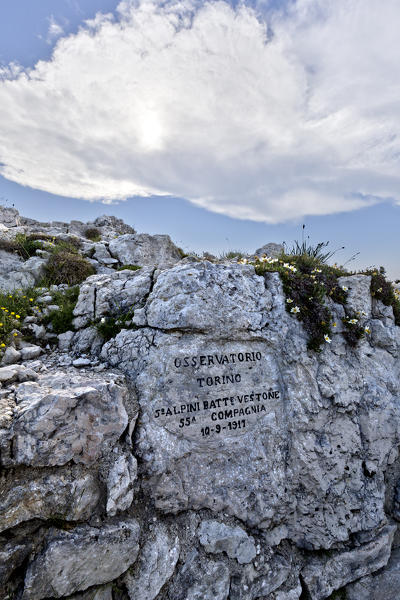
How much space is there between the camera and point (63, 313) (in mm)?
6062

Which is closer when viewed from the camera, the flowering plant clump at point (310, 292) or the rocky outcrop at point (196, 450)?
the rocky outcrop at point (196, 450)

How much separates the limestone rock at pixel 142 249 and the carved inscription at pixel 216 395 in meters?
4.91

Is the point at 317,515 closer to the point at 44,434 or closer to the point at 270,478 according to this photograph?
the point at 270,478

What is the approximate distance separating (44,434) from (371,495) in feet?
18.2

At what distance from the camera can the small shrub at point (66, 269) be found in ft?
25.6

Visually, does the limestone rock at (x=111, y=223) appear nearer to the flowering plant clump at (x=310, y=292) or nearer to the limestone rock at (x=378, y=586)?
the flowering plant clump at (x=310, y=292)

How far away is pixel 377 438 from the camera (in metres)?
5.86

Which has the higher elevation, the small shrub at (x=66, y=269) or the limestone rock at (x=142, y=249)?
the limestone rock at (x=142, y=249)

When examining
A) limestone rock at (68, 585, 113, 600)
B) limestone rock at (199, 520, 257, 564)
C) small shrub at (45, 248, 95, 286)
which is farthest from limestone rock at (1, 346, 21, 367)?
limestone rock at (199, 520, 257, 564)

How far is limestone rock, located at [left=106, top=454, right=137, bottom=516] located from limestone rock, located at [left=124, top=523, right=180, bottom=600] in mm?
625

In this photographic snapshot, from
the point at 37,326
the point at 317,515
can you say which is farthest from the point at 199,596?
the point at 37,326

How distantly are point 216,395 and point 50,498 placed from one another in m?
2.56

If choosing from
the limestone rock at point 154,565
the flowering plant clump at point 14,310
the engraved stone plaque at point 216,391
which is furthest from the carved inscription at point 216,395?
the flowering plant clump at point 14,310

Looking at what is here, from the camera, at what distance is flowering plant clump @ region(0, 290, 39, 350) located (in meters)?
5.40
